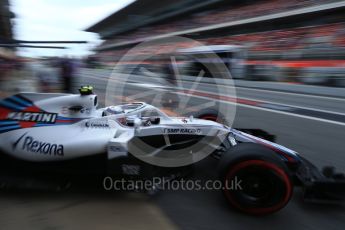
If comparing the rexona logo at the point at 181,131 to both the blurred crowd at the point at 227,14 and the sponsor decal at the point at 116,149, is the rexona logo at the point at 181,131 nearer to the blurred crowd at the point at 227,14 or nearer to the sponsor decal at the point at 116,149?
the sponsor decal at the point at 116,149

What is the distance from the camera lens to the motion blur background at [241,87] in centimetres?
312

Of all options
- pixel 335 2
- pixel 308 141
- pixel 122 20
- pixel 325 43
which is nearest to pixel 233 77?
pixel 325 43

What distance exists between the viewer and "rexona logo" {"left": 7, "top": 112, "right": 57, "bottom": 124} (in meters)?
3.77

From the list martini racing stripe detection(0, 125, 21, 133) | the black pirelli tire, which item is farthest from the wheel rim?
martini racing stripe detection(0, 125, 21, 133)

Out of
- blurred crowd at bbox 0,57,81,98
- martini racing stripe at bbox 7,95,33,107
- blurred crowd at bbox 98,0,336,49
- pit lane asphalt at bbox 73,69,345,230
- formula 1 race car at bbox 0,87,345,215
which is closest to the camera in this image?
pit lane asphalt at bbox 73,69,345,230

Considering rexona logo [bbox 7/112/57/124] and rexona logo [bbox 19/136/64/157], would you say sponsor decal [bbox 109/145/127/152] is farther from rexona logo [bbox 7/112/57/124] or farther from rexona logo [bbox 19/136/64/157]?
rexona logo [bbox 7/112/57/124]

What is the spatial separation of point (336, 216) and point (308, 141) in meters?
2.68

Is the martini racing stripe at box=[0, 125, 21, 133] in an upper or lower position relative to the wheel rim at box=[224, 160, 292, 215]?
upper

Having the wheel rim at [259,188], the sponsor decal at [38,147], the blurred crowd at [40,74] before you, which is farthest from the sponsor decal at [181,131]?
the blurred crowd at [40,74]

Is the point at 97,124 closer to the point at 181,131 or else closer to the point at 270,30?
the point at 181,131

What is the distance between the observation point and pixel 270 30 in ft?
84.3

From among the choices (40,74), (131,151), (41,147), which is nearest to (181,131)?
(131,151)

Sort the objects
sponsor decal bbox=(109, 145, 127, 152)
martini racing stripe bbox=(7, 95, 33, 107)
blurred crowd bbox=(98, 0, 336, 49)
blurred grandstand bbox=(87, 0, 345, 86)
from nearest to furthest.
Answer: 1. sponsor decal bbox=(109, 145, 127, 152)
2. martini racing stripe bbox=(7, 95, 33, 107)
3. blurred grandstand bbox=(87, 0, 345, 86)
4. blurred crowd bbox=(98, 0, 336, 49)

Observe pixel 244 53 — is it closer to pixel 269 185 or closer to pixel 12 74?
pixel 12 74
